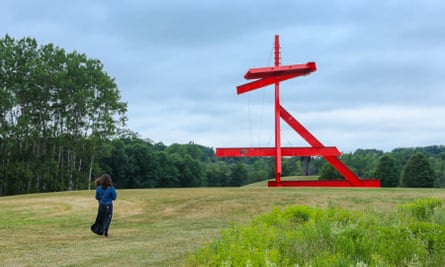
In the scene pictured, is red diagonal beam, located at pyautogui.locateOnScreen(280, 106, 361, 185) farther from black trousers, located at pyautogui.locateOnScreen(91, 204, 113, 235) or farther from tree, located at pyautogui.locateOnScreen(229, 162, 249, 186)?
tree, located at pyautogui.locateOnScreen(229, 162, 249, 186)

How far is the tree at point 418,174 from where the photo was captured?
2264 inches

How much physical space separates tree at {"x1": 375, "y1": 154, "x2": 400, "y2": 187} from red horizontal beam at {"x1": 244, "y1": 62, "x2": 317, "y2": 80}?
37.6 meters

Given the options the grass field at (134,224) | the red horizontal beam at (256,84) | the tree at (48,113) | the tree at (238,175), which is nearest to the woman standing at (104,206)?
the grass field at (134,224)

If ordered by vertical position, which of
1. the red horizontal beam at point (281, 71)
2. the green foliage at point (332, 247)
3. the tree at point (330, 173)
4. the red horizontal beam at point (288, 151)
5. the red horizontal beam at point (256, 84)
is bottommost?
the green foliage at point (332, 247)

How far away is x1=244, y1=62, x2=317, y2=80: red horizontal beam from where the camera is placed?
31.2 meters

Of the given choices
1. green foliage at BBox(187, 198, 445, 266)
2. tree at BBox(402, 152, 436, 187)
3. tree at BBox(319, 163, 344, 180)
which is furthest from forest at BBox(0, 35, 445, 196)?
green foliage at BBox(187, 198, 445, 266)

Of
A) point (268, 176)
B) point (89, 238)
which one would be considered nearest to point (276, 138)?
point (89, 238)

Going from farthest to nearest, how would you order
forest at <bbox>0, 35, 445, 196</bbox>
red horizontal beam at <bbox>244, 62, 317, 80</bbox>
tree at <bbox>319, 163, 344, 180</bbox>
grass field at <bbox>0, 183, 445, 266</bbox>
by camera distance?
tree at <bbox>319, 163, 344, 180</bbox> < forest at <bbox>0, 35, 445, 196</bbox> < red horizontal beam at <bbox>244, 62, 317, 80</bbox> < grass field at <bbox>0, 183, 445, 266</bbox>

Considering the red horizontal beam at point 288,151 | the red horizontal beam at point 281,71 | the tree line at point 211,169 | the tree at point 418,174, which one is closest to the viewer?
the red horizontal beam at point 281,71

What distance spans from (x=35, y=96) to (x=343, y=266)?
4879 cm

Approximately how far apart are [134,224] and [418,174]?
48.6m

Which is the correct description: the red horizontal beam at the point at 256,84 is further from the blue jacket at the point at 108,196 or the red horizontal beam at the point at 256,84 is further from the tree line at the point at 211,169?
the tree line at the point at 211,169

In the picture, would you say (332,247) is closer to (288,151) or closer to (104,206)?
(104,206)

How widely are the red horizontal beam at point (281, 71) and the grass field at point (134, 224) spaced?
9.98 m
